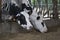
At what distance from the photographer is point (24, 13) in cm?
127

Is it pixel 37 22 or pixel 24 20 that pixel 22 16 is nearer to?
pixel 24 20

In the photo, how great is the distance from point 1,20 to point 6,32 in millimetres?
246

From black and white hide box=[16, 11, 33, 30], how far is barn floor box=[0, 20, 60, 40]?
55 mm

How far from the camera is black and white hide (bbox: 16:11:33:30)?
124 cm

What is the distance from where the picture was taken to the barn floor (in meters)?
1.16

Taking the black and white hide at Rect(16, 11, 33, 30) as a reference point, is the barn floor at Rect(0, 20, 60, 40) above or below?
below

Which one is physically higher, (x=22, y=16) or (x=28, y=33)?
(x=22, y=16)

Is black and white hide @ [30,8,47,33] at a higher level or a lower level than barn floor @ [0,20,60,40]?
higher

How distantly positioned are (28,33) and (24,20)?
0.11 m

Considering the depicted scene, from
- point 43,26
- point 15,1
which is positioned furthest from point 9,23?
point 43,26

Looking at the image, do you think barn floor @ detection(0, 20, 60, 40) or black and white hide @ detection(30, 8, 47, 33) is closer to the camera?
barn floor @ detection(0, 20, 60, 40)

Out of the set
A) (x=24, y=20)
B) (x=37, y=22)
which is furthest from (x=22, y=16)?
(x=37, y=22)

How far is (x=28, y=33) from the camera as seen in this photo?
4.10 ft

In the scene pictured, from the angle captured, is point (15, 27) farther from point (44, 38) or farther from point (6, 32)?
point (44, 38)
